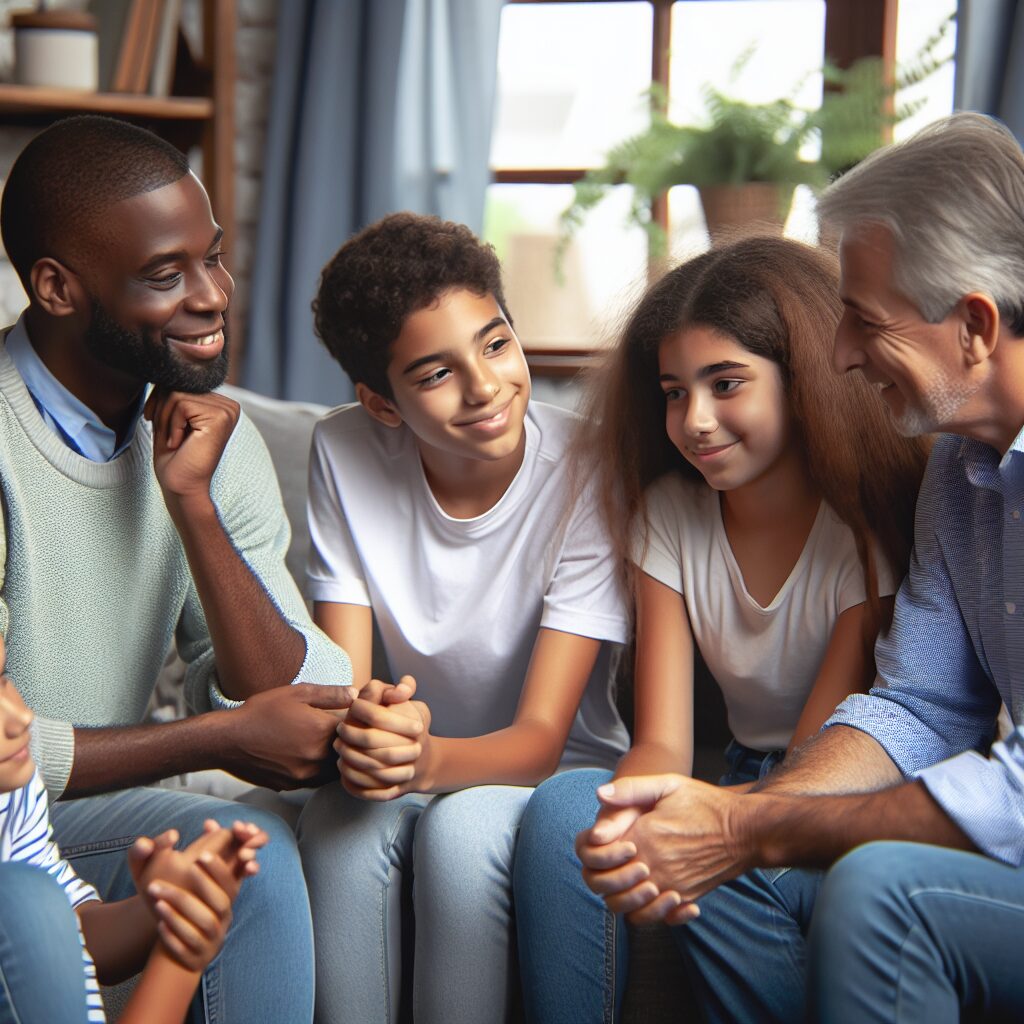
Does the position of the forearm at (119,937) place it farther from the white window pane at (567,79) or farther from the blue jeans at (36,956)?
the white window pane at (567,79)

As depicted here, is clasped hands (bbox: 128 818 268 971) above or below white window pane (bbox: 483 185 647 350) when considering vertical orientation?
below

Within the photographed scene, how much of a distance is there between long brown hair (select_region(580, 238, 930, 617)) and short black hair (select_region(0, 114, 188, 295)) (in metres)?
0.65

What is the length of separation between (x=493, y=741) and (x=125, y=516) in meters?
0.55

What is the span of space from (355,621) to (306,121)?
185cm

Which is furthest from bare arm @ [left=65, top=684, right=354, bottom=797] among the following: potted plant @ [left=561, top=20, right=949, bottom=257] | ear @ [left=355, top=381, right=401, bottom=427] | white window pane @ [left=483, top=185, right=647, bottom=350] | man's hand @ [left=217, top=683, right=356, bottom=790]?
white window pane @ [left=483, top=185, right=647, bottom=350]

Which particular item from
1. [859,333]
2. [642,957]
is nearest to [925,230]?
[859,333]

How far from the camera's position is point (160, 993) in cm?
123

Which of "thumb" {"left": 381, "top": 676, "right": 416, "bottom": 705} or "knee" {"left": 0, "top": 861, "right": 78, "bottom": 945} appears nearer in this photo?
"knee" {"left": 0, "top": 861, "right": 78, "bottom": 945}

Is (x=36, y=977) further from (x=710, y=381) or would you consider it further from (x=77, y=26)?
(x=77, y=26)

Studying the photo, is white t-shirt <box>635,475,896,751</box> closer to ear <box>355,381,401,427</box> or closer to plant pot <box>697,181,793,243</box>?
ear <box>355,381,401,427</box>

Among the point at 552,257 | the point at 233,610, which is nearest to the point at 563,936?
the point at 233,610

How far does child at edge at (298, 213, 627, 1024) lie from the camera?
5.03ft

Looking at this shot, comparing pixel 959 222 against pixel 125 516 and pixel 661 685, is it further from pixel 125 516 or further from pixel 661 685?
pixel 125 516

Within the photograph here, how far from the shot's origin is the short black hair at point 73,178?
162 centimetres
